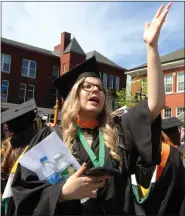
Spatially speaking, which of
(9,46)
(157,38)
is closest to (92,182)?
(157,38)

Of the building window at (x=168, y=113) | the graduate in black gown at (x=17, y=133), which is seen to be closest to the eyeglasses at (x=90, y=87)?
the graduate in black gown at (x=17, y=133)

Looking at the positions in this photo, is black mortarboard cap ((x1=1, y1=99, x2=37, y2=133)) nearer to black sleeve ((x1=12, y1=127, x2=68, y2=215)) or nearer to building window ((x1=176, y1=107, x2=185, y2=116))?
black sleeve ((x1=12, y1=127, x2=68, y2=215))

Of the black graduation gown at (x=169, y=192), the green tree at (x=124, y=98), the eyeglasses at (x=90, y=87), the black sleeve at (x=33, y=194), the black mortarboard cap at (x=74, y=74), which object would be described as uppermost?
the green tree at (x=124, y=98)

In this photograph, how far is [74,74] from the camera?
2588 millimetres

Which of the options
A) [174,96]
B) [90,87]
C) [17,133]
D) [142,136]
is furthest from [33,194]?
[174,96]

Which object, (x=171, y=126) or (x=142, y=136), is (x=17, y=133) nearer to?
(x=142, y=136)

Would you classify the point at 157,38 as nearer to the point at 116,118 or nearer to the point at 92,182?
the point at 116,118

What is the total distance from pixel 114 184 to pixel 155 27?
3.23ft

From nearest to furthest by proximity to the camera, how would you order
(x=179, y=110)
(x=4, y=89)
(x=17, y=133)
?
1. (x=17, y=133)
2. (x=179, y=110)
3. (x=4, y=89)

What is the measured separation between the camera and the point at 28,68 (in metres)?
34.0

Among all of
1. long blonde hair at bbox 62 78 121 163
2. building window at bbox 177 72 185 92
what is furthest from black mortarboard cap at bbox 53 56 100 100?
building window at bbox 177 72 185 92

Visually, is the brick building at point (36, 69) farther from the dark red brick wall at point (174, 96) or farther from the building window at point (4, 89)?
the dark red brick wall at point (174, 96)

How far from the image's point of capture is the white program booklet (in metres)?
1.88

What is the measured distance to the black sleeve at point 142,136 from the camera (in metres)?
1.87
